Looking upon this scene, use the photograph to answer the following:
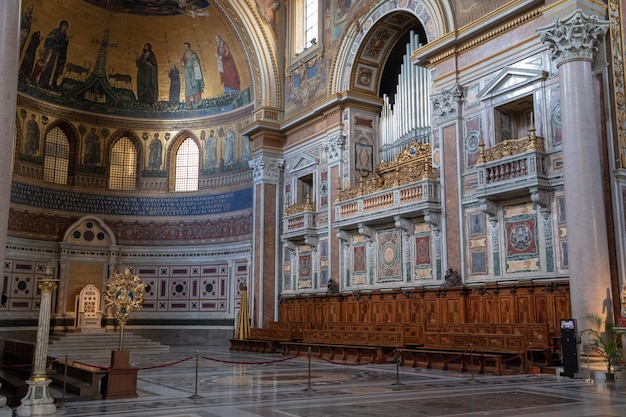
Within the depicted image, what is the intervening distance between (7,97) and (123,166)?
24.2 metres

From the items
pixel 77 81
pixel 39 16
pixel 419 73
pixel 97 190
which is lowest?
pixel 97 190

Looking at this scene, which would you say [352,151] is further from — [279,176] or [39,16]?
[39,16]

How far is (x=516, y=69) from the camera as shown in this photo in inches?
711

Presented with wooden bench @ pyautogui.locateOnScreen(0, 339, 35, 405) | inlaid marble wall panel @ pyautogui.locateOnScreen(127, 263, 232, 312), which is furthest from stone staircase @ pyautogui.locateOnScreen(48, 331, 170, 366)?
wooden bench @ pyautogui.locateOnScreen(0, 339, 35, 405)

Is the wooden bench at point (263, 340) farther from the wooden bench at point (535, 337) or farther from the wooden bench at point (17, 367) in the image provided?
the wooden bench at point (17, 367)

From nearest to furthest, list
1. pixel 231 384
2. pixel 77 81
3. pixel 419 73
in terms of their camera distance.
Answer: pixel 231 384 → pixel 419 73 → pixel 77 81

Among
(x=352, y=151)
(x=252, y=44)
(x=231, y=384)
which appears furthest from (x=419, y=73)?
(x=231, y=384)

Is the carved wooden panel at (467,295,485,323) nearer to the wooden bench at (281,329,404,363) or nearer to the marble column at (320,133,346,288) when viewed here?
the wooden bench at (281,329,404,363)

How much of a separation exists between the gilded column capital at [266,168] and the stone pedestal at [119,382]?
18057 mm

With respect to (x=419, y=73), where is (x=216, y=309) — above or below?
below

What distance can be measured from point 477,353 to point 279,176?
51.5 ft

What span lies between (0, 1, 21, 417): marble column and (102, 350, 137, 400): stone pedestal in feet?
8.61

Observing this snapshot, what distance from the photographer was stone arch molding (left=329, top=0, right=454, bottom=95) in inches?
811

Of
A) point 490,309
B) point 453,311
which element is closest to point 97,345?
point 453,311
